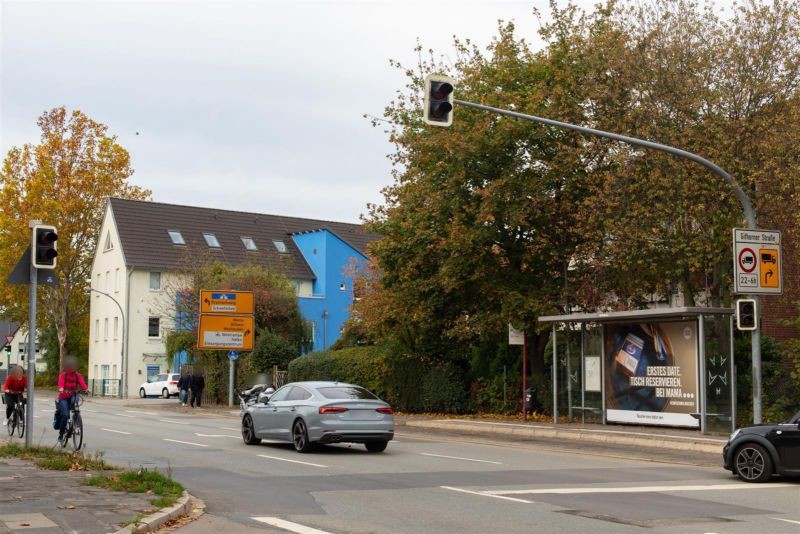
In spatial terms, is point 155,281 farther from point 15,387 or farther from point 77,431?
point 77,431

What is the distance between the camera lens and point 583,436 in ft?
Result: 82.6

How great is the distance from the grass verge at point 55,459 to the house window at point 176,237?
54.3 metres

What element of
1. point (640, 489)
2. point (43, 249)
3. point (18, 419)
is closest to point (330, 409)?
point (43, 249)

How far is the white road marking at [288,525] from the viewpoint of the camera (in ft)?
32.7

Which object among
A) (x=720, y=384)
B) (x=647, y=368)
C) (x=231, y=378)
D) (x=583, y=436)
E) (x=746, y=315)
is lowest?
(x=583, y=436)

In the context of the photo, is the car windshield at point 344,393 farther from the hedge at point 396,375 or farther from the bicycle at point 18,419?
the hedge at point 396,375

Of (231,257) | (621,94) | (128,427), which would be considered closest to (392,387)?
(128,427)

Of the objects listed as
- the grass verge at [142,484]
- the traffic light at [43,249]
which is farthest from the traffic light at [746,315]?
the traffic light at [43,249]

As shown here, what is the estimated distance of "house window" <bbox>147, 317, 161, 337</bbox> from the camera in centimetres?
6806

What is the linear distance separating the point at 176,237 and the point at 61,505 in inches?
2438

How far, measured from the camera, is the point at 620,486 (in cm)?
1457

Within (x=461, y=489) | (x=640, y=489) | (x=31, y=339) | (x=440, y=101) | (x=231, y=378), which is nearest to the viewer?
→ (x=461, y=489)

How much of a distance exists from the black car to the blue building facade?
55745 millimetres

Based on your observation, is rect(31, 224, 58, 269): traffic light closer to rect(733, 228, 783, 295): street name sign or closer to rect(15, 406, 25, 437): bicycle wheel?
rect(15, 406, 25, 437): bicycle wheel
